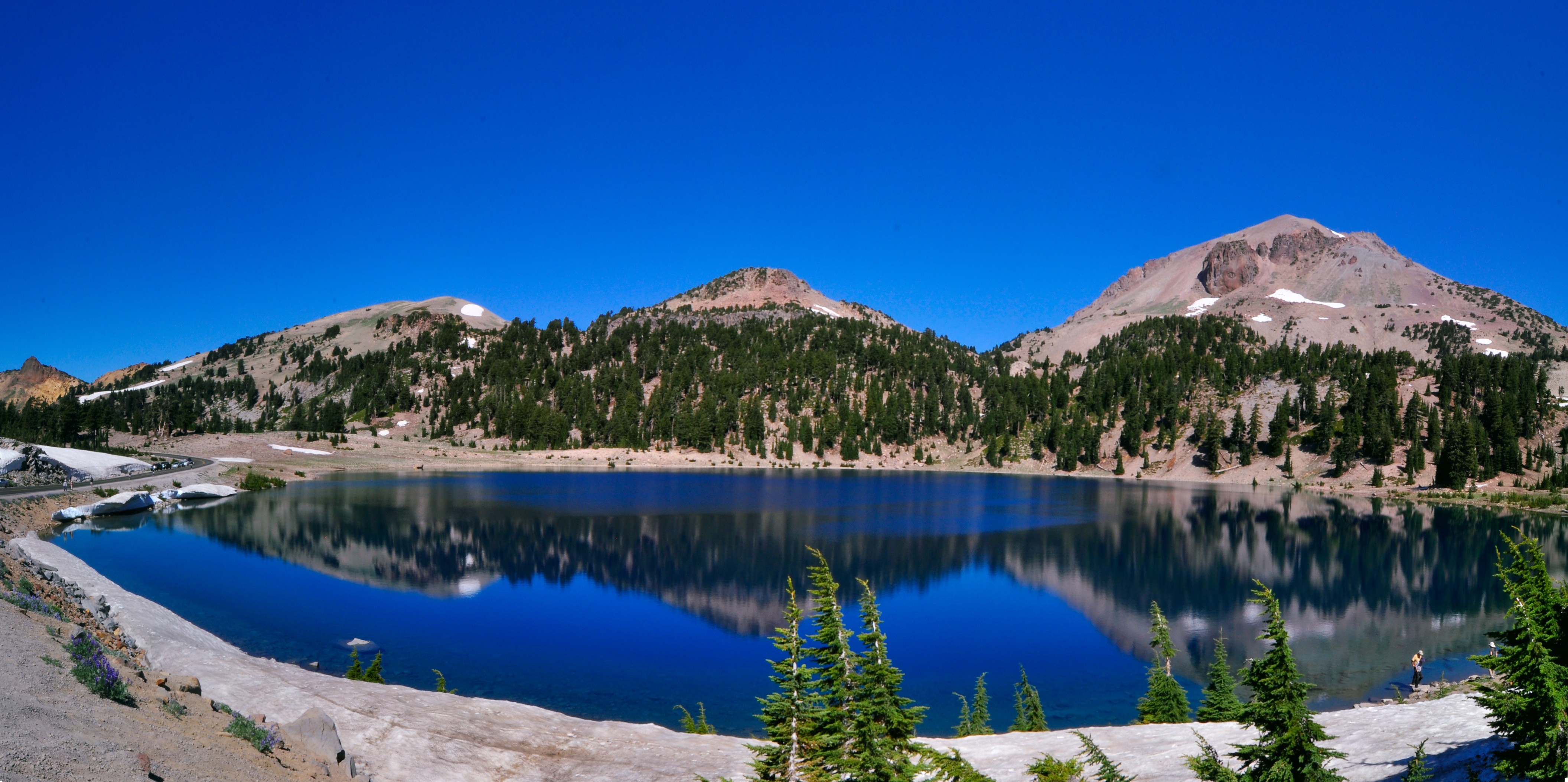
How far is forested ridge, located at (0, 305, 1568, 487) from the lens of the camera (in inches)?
4417

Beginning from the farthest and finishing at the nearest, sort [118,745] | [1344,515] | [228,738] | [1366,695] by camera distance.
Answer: [1344,515]
[1366,695]
[228,738]
[118,745]

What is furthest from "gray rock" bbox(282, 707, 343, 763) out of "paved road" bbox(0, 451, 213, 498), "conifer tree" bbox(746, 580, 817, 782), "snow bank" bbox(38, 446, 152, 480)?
"snow bank" bbox(38, 446, 152, 480)

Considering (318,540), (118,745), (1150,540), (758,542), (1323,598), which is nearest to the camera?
(118,745)

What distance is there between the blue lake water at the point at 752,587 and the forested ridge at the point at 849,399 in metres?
46.0

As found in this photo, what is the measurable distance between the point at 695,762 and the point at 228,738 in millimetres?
7131

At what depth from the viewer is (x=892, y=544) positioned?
51.1m

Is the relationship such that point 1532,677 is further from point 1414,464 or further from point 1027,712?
point 1414,464

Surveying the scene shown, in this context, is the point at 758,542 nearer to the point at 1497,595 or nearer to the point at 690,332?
the point at 1497,595

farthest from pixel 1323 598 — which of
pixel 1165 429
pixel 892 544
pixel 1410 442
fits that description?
pixel 1165 429

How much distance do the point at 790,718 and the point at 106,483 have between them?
7286 centimetres

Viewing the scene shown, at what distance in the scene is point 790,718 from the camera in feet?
28.9

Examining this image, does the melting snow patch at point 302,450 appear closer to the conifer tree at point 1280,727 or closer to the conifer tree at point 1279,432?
the conifer tree at point 1280,727

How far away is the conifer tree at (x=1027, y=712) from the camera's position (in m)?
19.1

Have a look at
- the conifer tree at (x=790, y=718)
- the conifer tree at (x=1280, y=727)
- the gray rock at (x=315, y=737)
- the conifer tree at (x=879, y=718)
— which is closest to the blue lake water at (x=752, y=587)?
the gray rock at (x=315, y=737)
